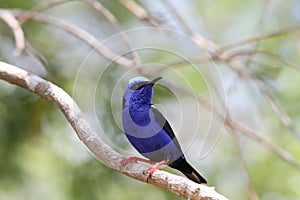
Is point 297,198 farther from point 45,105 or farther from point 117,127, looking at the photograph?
point 117,127

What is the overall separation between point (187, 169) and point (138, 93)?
0.34m

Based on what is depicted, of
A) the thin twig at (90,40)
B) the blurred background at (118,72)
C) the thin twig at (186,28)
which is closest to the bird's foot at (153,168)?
the thin twig at (90,40)

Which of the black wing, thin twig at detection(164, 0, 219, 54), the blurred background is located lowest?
the blurred background

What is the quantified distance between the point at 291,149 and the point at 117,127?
2.54m

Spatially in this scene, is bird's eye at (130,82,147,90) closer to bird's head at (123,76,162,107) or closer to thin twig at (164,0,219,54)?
bird's head at (123,76,162,107)

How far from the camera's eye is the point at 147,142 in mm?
2275

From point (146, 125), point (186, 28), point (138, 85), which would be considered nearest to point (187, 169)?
point (146, 125)

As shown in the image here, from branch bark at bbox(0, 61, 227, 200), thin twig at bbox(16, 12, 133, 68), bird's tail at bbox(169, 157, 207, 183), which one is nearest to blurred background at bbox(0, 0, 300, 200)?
thin twig at bbox(16, 12, 133, 68)

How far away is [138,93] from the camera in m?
2.25

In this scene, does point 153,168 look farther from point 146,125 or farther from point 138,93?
point 138,93

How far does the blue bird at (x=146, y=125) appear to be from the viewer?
2.21m

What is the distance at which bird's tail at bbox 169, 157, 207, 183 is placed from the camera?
233cm

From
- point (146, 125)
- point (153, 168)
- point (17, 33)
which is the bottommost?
point (17, 33)

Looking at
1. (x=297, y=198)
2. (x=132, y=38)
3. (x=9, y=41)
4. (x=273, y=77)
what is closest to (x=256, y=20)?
(x=273, y=77)
